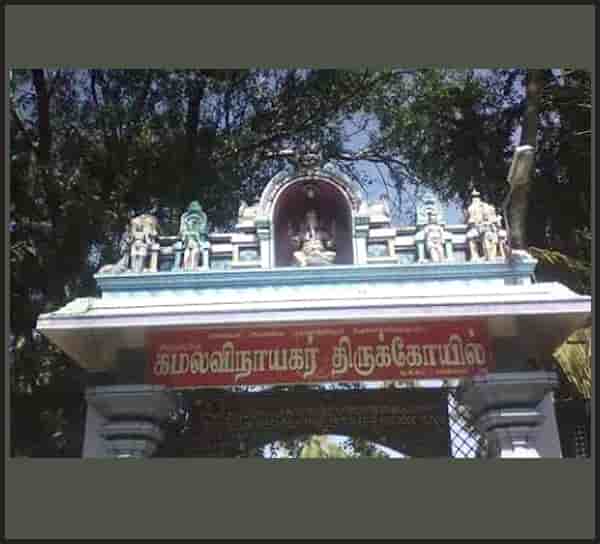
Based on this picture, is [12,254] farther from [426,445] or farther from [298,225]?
[426,445]

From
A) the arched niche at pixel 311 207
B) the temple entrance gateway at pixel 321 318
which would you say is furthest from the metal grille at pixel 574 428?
the arched niche at pixel 311 207

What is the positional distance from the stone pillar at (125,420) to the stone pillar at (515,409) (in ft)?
9.76

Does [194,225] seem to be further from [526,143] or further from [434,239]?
[526,143]

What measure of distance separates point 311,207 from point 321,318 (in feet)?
5.48

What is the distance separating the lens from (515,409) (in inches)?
259

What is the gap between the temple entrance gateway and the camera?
20.8 feet

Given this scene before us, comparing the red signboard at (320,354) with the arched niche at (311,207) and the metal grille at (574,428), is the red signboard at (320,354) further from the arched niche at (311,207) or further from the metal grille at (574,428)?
the metal grille at (574,428)

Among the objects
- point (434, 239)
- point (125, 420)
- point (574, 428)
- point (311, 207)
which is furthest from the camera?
point (574, 428)

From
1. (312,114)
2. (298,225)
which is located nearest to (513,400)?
(298,225)

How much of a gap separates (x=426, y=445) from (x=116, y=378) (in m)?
3.30

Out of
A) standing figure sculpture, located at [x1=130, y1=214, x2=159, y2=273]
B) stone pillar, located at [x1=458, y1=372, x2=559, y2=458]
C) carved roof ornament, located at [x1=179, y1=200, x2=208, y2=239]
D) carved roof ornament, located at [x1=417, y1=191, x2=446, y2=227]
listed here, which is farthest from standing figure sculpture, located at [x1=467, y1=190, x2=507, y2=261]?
standing figure sculpture, located at [x1=130, y1=214, x2=159, y2=273]

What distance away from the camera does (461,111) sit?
11438 mm

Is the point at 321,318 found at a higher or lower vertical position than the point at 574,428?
higher

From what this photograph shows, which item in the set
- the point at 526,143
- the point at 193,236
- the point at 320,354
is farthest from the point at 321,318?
the point at 526,143
